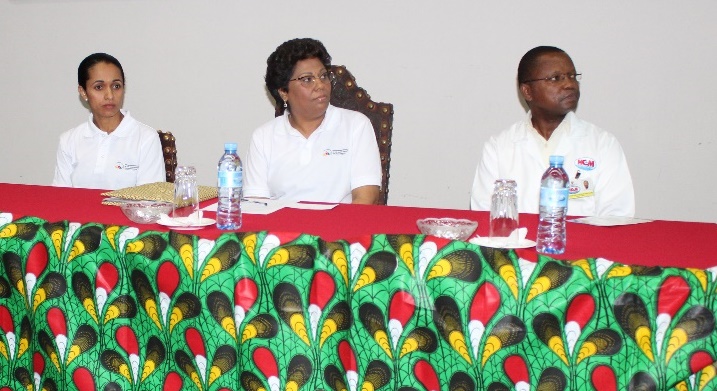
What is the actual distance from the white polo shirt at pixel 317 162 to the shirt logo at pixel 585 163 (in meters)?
0.77

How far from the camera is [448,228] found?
196 cm

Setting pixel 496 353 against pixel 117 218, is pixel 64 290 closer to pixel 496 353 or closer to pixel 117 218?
pixel 117 218

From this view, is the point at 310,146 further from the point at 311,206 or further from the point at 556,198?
the point at 556,198

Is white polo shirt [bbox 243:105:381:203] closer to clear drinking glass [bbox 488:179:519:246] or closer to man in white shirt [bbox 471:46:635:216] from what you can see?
man in white shirt [bbox 471:46:635:216]

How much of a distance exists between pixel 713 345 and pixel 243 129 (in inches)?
118

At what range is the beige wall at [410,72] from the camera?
3375 millimetres

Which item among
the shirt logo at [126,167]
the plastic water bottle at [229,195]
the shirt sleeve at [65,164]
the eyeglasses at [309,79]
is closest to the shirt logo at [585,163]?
the eyeglasses at [309,79]

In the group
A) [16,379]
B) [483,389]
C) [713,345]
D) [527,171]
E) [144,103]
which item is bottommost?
[16,379]

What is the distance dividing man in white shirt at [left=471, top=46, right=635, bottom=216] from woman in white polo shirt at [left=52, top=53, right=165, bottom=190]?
1.40 meters

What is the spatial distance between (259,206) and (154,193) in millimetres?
343

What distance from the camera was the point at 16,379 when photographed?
2010mm

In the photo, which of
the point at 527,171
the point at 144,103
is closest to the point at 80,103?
the point at 144,103

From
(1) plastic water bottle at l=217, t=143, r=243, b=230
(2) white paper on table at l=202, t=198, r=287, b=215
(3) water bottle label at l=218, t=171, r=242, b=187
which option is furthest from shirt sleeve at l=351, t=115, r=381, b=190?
(3) water bottle label at l=218, t=171, r=242, b=187

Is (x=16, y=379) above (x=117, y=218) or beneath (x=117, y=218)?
beneath
